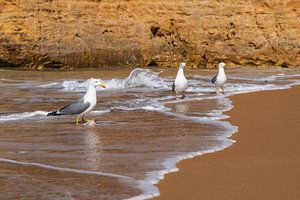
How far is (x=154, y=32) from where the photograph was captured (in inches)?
1031

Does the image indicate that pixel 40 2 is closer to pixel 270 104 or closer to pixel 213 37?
pixel 213 37

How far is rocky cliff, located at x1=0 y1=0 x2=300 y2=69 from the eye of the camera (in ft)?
80.5

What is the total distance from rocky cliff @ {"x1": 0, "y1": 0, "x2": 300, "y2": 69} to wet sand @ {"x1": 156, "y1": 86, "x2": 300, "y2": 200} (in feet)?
56.0

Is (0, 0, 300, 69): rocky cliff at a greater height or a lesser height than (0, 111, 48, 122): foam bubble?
greater

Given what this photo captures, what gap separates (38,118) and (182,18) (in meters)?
17.5

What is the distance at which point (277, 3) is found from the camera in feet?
88.1

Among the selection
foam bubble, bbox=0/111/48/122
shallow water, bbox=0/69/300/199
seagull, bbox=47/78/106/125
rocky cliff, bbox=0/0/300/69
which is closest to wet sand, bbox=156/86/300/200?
shallow water, bbox=0/69/300/199

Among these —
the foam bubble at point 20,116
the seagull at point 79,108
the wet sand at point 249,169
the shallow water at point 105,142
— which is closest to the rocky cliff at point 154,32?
the shallow water at point 105,142

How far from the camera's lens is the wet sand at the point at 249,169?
14.7 ft

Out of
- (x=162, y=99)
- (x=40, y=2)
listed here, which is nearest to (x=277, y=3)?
(x=40, y=2)

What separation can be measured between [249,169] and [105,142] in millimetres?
2076

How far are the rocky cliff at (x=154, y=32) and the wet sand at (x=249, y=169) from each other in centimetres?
1706

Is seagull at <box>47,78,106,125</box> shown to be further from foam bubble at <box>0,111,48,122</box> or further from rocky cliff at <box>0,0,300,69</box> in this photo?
rocky cliff at <box>0,0,300,69</box>

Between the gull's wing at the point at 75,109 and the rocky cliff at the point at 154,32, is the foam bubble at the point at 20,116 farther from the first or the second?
the rocky cliff at the point at 154,32
